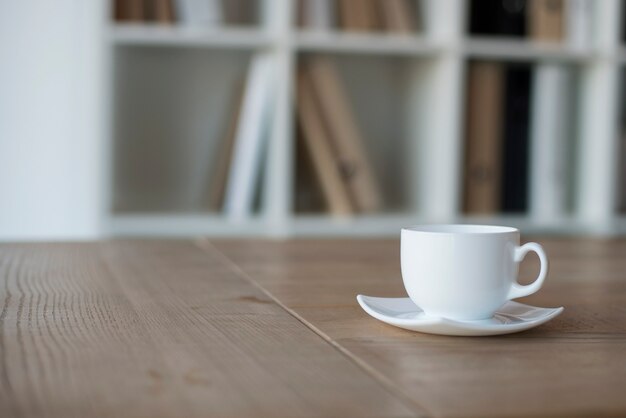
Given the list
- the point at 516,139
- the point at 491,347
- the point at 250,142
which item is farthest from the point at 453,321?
the point at 516,139

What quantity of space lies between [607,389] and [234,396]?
20 cm

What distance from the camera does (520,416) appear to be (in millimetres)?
441

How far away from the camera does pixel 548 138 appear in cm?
242

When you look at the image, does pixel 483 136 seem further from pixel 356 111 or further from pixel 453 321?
pixel 453 321

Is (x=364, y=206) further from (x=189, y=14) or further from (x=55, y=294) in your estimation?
(x=55, y=294)

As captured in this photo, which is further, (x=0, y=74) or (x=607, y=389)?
(x=0, y=74)

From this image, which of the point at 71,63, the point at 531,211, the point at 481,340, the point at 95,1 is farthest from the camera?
the point at 531,211

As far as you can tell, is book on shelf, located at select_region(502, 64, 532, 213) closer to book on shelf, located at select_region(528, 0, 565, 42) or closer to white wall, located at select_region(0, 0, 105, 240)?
book on shelf, located at select_region(528, 0, 565, 42)

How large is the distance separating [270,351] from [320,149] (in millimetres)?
1718

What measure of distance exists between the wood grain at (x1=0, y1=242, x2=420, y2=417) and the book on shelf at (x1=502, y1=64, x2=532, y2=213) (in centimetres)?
160

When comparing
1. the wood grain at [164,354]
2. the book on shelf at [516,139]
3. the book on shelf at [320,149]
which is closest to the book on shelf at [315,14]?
the book on shelf at [320,149]

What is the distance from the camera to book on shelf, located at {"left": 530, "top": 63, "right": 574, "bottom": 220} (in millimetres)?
2418

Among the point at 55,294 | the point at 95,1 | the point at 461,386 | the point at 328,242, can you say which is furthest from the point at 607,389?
the point at 95,1

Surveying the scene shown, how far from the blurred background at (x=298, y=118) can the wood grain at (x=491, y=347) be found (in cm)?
120
